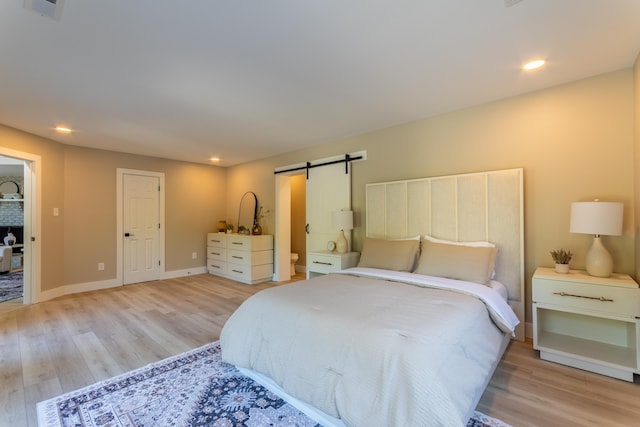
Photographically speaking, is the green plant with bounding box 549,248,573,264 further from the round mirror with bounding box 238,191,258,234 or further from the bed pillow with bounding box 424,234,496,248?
the round mirror with bounding box 238,191,258,234

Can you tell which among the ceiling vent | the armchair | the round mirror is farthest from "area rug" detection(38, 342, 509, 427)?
the armchair

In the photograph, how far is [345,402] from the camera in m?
1.42

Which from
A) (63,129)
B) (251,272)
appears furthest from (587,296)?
(63,129)

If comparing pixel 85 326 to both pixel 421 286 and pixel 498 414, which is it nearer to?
pixel 421 286

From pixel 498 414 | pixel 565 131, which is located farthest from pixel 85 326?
pixel 565 131

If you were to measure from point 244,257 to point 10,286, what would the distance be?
160 inches

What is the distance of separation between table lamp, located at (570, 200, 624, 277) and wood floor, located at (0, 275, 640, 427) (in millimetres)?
825

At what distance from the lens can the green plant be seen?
244cm

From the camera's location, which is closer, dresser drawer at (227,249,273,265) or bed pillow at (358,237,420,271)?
bed pillow at (358,237,420,271)

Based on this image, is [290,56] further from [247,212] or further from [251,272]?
[247,212]

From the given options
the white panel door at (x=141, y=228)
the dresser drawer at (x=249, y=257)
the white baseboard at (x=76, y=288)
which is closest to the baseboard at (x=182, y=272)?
the white panel door at (x=141, y=228)

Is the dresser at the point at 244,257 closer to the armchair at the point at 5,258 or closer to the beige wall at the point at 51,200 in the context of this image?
the beige wall at the point at 51,200

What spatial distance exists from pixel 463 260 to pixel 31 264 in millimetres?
5518

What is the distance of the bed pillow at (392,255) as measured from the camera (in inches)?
121
